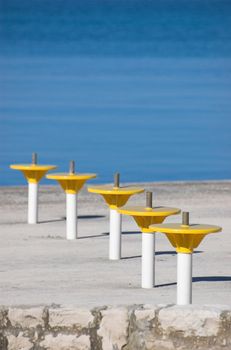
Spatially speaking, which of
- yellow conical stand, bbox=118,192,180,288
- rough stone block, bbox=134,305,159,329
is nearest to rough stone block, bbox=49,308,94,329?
rough stone block, bbox=134,305,159,329

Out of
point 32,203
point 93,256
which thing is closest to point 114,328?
point 93,256

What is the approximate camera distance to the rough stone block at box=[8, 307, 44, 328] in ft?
36.8

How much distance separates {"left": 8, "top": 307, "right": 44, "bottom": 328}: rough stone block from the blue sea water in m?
13.0

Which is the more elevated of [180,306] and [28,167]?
[28,167]

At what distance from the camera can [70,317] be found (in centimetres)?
1120

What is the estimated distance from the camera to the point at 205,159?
27109 mm

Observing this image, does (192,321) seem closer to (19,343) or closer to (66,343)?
(66,343)

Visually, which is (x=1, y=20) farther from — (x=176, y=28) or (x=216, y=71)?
(x=216, y=71)

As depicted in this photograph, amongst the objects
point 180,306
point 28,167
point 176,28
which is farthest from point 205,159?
point 176,28

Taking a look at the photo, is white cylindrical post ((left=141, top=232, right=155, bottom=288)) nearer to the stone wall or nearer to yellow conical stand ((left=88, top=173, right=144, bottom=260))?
yellow conical stand ((left=88, top=173, right=144, bottom=260))

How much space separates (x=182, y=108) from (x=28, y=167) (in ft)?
60.0

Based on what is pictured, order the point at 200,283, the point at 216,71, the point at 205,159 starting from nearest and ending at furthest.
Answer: the point at 200,283, the point at 205,159, the point at 216,71

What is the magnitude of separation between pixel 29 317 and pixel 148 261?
8.00 ft

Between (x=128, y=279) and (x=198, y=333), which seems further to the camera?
(x=128, y=279)
